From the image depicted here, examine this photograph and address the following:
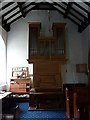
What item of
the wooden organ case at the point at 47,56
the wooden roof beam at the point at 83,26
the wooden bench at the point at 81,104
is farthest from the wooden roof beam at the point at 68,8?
the wooden bench at the point at 81,104

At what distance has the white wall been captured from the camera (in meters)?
10.1

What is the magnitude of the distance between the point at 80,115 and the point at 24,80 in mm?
5163

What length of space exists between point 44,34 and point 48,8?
118cm

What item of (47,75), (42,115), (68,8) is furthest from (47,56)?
(42,115)

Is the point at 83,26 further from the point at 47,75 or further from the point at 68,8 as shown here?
the point at 47,75

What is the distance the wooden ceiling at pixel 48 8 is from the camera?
26.7 ft

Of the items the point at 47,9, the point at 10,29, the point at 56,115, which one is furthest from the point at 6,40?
the point at 56,115

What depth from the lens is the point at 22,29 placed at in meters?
10.2

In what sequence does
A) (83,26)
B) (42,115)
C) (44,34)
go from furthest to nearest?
(44,34) < (83,26) < (42,115)

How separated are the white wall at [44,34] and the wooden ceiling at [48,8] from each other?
29 cm

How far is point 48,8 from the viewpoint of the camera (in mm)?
9852

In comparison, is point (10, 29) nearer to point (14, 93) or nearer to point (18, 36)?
point (18, 36)

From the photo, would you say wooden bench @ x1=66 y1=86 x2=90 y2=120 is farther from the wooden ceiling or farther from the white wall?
the white wall

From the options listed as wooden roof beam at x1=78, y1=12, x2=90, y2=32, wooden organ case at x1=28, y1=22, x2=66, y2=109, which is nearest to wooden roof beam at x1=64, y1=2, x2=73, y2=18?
wooden organ case at x1=28, y1=22, x2=66, y2=109
